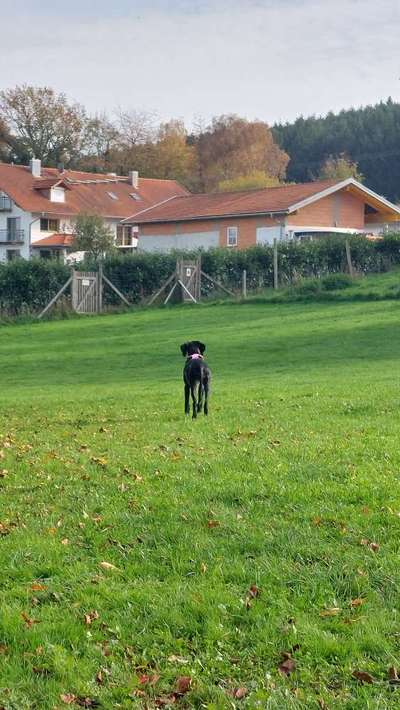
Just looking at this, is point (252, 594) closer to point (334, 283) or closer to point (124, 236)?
point (334, 283)

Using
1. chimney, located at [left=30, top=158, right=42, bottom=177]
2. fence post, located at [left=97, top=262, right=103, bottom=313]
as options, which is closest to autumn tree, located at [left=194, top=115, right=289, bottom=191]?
chimney, located at [left=30, top=158, right=42, bottom=177]

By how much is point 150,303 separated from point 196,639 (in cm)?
3699

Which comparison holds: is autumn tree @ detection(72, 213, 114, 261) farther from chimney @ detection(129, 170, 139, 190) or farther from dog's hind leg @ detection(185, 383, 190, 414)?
dog's hind leg @ detection(185, 383, 190, 414)

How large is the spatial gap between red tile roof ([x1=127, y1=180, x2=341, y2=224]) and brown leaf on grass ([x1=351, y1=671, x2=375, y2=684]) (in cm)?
4915

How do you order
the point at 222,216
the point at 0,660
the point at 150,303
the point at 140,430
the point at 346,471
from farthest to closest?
the point at 222,216 < the point at 150,303 < the point at 140,430 < the point at 346,471 < the point at 0,660

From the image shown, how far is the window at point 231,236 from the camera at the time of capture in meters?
57.2

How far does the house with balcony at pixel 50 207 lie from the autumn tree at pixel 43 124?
940 cm

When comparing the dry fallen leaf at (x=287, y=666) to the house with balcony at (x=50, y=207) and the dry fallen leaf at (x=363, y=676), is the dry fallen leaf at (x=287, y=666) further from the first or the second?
the house with balcony at (x=50, y=207)

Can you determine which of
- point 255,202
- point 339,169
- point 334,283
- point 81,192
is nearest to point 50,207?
point 81,192

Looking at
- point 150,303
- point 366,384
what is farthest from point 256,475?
point 150,303

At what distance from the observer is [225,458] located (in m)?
10.1

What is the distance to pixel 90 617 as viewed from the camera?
19.4 ft

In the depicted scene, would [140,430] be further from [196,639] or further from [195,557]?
[196,639]

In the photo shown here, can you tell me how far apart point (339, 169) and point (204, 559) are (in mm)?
94757
